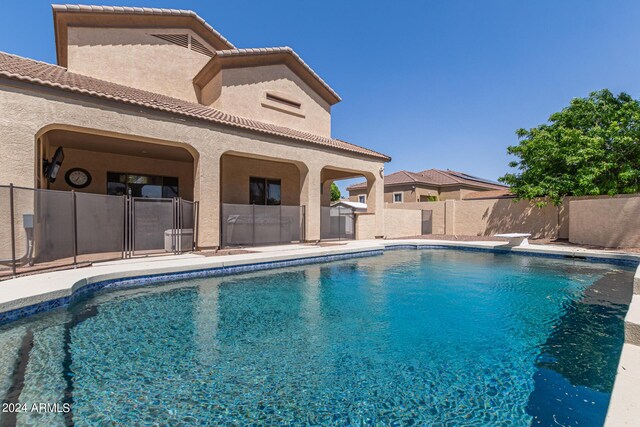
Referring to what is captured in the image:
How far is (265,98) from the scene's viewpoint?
50.7 feet

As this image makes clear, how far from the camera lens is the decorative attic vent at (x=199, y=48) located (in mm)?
15078

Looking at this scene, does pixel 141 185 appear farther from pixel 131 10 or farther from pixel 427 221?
pixel 427 221

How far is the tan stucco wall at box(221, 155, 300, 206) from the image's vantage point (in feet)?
47.7

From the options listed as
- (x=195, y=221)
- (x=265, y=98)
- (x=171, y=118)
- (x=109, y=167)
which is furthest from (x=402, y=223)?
(x=109, y=167)

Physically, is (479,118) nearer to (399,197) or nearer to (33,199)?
(399,197)

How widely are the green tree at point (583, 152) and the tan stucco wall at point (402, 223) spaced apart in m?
6.06

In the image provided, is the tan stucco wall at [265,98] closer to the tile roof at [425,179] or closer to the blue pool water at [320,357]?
the blue pool water at [320,357]

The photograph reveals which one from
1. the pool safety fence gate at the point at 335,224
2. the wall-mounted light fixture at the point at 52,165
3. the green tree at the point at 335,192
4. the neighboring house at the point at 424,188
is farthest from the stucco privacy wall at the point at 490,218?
the wall-mounted light fixture at the point at 52,165

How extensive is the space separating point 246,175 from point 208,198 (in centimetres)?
437

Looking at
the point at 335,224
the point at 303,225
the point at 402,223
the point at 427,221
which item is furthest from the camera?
the point at 427,221

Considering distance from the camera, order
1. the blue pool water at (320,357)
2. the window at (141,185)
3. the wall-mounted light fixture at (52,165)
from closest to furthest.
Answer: the blue pool water at (320,357)
the wall-mounted light fixture at (52,165)
the window at (141,185)

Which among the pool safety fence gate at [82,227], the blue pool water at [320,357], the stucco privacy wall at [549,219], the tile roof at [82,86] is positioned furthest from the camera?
the stucco privacy wall at [549,219]

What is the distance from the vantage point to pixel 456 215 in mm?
21641

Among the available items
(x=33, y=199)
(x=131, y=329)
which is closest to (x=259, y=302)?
(x=131, y=329)
